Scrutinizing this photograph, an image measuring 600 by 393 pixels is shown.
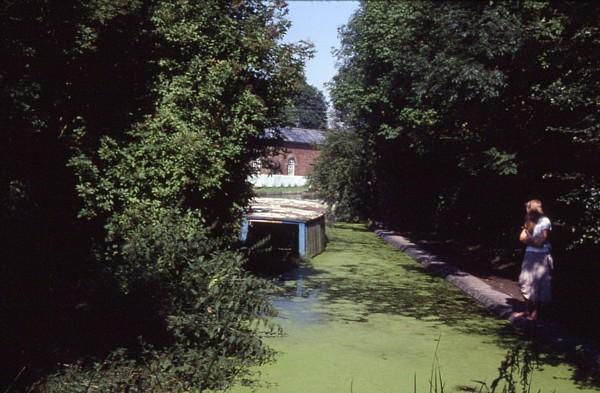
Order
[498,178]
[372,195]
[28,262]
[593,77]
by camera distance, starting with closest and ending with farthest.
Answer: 1. [28,262]
2. [593,77]
3. [498,178]
4. [372,195]

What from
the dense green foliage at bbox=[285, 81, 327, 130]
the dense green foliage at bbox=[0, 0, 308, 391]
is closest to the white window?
the dense green foliage at bbox=[285, 81, 327, 130]

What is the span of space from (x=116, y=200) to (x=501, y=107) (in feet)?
25.6

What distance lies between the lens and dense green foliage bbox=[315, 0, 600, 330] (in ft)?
25.7

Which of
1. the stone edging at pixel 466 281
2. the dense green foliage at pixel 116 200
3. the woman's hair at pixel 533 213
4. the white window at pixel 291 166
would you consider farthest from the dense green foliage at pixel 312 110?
the woman's hair at pixel 533 213

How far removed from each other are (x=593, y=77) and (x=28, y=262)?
6169mm

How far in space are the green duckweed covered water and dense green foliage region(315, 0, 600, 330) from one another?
6.39 feet

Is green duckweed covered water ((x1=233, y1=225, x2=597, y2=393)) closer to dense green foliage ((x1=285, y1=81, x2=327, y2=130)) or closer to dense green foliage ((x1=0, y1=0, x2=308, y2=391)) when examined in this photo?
dense green foliage ((x1=0, y1=0, x2=308, y2=391))

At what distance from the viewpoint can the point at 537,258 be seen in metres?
8.59

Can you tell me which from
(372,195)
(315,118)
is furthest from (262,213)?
(315,118)

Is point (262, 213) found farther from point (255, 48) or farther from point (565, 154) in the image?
point (565, 154)

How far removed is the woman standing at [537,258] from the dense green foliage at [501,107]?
38 cm

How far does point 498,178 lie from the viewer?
43.1ft

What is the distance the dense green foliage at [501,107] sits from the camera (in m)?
7.85

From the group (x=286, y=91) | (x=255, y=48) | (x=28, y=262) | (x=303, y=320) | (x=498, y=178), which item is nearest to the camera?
(x=28, y=262)
